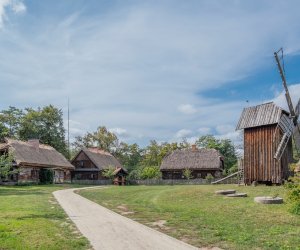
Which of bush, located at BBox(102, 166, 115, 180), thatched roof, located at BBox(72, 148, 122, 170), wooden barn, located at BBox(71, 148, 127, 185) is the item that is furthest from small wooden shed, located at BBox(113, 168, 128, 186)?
thatched roof, located at BBox(72, 148, 122, 170)

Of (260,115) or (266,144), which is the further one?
(260,115)

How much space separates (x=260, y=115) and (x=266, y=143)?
8.60ft

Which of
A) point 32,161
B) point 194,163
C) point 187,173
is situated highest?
point 32,161

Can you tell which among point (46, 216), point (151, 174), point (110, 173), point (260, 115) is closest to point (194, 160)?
point (151, 174)

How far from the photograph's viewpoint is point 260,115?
33594 millimetres

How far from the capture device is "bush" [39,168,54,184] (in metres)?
55.7

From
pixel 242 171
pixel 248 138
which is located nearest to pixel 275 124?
pixel 248 138

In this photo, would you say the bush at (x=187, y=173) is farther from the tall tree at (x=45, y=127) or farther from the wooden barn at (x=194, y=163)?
the tall tree at (x=45, y=127)

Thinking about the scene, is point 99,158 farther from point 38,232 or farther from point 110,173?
point 38,232

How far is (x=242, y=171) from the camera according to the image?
35031 millimetres

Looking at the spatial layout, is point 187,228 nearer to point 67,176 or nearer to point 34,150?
point 34,150

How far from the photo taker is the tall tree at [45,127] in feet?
251

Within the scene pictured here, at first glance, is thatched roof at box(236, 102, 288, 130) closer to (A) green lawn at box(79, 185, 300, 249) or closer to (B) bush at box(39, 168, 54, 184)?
(A) green lawn at box(79, 185, 300, 249)

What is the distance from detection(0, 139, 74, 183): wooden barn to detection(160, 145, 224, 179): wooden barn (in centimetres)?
1690
